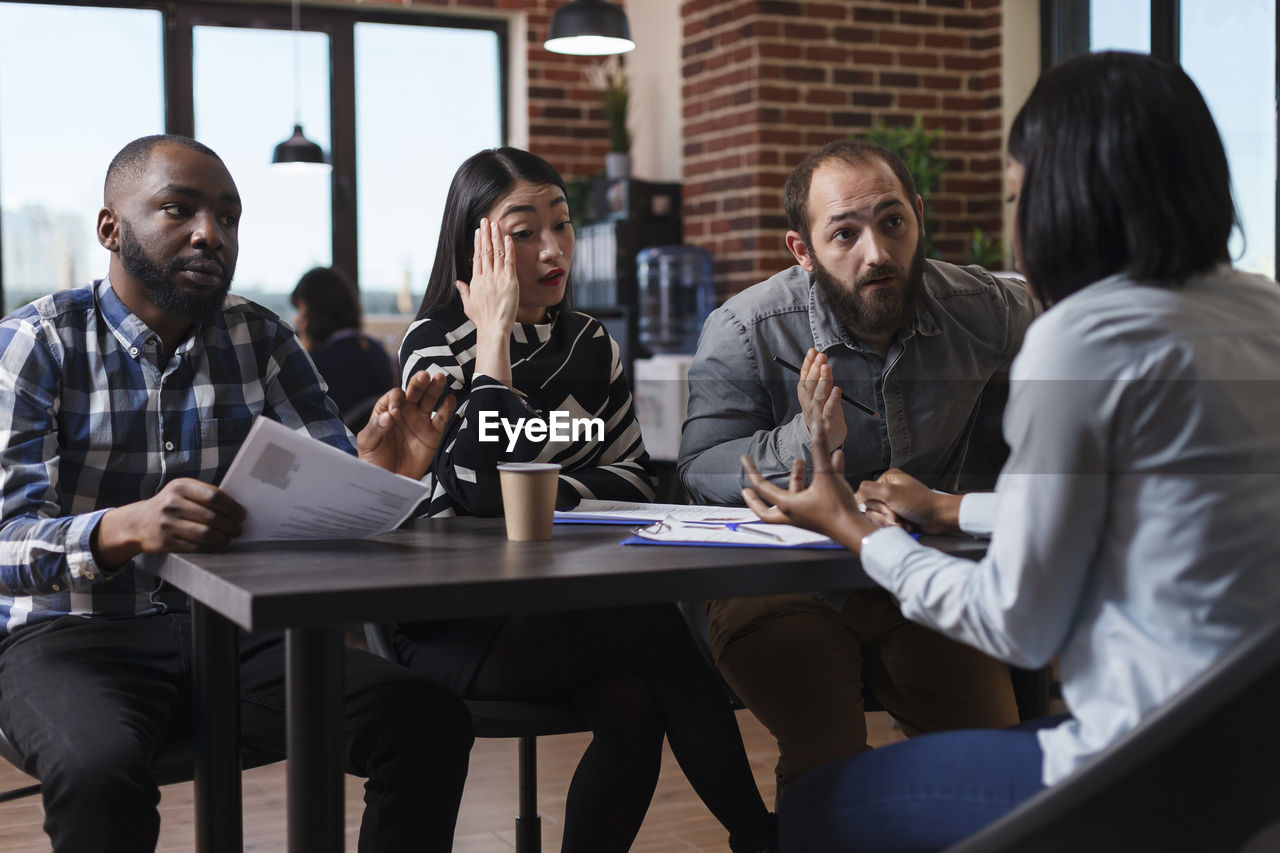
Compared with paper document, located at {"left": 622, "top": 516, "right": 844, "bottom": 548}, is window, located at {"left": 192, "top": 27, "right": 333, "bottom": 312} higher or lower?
higher

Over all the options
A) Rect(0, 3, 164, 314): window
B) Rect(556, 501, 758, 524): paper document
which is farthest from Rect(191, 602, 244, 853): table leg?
Rect(0, 3, 164, 314): window

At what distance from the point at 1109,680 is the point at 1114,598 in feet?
0.20

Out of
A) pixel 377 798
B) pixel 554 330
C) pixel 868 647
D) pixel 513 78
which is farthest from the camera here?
pixel 513 78

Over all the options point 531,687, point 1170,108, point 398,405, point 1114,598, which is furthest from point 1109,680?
point 398,405

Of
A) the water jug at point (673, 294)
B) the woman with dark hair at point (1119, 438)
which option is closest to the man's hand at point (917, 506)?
the woman with dark hair at point (1119, 438)

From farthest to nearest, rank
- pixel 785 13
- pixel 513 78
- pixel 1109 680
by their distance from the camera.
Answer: pixel 513 78 → pixel 785 13 → pixel 1109 680

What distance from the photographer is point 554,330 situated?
202 cm

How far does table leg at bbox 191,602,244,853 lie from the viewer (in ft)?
4.65

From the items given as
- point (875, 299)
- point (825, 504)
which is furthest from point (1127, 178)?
point (875, 299)

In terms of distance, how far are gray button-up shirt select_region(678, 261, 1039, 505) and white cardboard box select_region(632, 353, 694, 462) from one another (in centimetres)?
249

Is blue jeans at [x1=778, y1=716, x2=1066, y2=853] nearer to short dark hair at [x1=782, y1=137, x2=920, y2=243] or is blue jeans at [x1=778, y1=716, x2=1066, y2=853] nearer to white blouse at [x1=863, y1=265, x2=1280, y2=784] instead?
white blouse at [x1=863, y1=265, x2=1280, y2=784]

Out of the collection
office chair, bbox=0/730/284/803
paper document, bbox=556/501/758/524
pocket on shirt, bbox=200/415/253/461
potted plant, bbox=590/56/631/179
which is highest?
potted plant, bbox=590/56/631/179

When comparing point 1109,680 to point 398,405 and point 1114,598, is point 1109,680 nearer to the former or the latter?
point 1114,598

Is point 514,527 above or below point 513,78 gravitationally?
below
